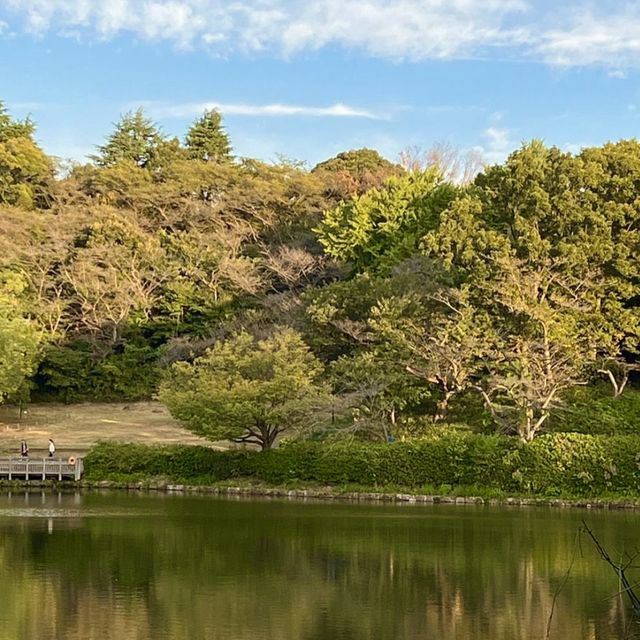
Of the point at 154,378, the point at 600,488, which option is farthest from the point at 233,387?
the point at 154,378

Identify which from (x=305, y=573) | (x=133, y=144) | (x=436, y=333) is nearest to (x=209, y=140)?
(x=133, y=144)

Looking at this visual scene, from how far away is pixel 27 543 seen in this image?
728 inches

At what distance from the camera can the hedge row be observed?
1056 inches

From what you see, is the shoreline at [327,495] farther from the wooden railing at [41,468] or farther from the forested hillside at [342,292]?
the forested hillside at [342,292]

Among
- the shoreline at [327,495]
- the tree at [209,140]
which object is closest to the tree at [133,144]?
the tree at [209,140]

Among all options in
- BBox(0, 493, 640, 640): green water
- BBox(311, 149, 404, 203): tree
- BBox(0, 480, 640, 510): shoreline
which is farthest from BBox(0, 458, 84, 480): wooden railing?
BBox(311, 149, 404, 203): tree

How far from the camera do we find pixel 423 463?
92.7ft

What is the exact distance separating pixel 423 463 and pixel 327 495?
9.79 ft

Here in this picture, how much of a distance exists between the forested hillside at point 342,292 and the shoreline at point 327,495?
6.51 ft

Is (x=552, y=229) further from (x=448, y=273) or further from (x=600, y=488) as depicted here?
(x=600, y=488)

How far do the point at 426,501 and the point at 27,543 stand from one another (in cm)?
1243

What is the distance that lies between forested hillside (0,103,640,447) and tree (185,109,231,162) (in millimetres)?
8061

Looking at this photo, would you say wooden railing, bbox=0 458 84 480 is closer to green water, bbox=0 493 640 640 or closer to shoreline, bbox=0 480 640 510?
shoreline, bbox=0 480 640 510

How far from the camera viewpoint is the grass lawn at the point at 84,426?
3878 cm
